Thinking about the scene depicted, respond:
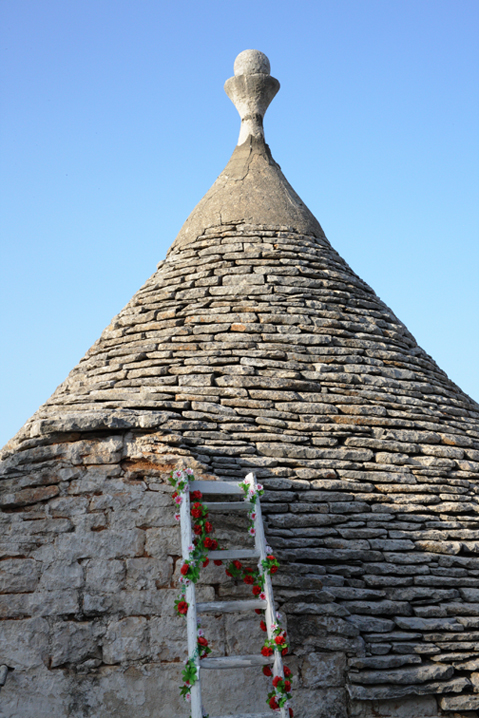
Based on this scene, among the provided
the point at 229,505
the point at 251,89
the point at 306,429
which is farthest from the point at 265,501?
the point at 251,89

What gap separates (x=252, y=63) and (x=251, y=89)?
282mm

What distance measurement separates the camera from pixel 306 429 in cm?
544

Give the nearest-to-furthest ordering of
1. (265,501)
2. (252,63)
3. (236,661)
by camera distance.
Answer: (236,661) < (265,501) < (252,63)

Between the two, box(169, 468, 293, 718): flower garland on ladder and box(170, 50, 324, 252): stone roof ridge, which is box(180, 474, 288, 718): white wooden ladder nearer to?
box(169, 468, 293, 718): flower garland on ladder

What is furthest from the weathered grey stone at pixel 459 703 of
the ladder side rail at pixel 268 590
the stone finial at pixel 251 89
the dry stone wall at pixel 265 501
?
the stone finial at pixel 251 89

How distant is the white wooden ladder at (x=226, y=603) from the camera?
3.85 metres

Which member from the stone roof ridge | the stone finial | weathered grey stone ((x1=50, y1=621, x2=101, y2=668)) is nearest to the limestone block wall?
weathered grey stone ((x1=50, y1=621, x2=101, y2=668))

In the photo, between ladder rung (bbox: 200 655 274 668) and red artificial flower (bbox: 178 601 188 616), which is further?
red artificial flower (bbox: 178 601 188 616)

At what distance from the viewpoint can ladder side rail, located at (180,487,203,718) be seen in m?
3.74

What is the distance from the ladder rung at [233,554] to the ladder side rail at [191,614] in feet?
0.52

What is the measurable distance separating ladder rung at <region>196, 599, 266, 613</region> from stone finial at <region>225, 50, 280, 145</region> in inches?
209

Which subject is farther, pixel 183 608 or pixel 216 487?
pixel 216 487

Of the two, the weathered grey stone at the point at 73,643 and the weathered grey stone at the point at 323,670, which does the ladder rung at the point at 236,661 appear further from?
the weathered grey stone at the point at 73,643

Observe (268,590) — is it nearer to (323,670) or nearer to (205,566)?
(205,566)
